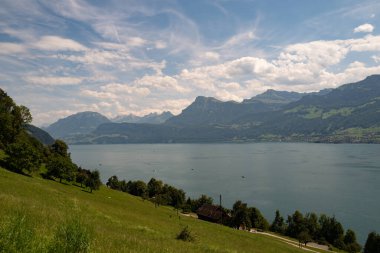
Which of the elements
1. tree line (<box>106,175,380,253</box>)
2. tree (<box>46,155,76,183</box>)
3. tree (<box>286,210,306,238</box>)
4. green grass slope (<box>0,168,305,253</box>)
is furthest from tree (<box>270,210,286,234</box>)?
tree (<box>46,155,76,183</box>)

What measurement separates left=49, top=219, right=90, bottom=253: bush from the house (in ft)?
318

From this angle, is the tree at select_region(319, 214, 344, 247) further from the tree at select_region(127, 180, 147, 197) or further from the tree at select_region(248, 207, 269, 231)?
the tree at select_region(127, 180, 147, 197)

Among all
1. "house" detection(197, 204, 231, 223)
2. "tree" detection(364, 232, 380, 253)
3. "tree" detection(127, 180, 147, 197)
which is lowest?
"tree" detection(364, 232, 380, 253)

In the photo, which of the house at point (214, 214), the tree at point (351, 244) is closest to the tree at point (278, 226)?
the house at point (214, 214)

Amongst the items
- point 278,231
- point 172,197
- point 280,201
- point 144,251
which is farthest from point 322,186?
point 144,251

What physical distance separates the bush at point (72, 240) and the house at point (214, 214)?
318 ft

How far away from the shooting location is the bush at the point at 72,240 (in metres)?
8.59

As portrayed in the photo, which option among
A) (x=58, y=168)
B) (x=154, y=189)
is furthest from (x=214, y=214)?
(x=58, y=168)

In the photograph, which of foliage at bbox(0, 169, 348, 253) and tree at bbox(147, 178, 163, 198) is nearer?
foliage at bbox(0, 169, 348, 253)

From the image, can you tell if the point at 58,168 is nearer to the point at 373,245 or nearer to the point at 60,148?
the point at 60,148

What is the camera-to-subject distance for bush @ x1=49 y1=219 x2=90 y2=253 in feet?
28.2

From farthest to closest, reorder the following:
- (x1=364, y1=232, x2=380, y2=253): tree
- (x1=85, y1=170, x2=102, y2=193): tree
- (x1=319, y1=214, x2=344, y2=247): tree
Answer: (x1=319, y1=214, x2=344, y2=247): tree < (x1=364, y1=232, x2=380, y2=253): tree < (x1=85, y1=170, x2=102, y2=193): tree

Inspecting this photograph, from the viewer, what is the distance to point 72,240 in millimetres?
8750

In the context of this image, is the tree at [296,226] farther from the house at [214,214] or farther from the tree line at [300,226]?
the house at [214,214]
